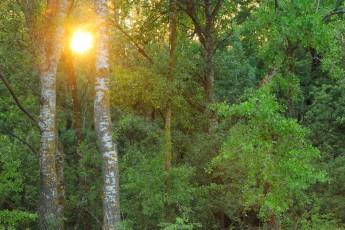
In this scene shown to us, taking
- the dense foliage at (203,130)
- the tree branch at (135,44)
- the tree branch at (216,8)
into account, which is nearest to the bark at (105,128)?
the dense foliage at (203,130)

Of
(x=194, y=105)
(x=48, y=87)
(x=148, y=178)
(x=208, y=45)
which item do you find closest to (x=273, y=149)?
(x=148, y=178)

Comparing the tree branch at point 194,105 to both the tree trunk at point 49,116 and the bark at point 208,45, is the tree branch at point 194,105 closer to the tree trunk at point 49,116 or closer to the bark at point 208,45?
the bark at point 208,45

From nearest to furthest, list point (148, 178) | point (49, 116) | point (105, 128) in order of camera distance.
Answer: point (105, 128) → point (148, 178) → point (49, 116)

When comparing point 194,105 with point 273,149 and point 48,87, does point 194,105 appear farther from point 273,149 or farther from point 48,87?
point 273,149

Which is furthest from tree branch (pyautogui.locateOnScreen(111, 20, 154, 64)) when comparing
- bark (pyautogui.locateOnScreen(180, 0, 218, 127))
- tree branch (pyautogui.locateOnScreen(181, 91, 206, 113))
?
bark (pyautogui.locateOnScreen(180, 0, 218, 127))

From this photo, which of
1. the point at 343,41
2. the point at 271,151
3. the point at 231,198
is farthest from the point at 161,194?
the point at 343,41

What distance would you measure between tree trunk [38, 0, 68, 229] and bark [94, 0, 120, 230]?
2.67 metres

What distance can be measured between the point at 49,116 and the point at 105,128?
312 centimetres

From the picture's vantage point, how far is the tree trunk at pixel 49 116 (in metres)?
9.78

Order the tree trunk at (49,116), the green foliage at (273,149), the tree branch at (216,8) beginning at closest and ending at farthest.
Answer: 1. the green foliage at (273,149)
2. the tree trunk at (49,116)
3. the tree branch at (216,8)

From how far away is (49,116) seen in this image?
10125 millimetres

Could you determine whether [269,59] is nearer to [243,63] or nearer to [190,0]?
[190,0]

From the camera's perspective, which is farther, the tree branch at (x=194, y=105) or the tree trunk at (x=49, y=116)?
the tree branch at (x=194, y=105)

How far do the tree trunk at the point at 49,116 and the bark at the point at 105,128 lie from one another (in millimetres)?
2671
